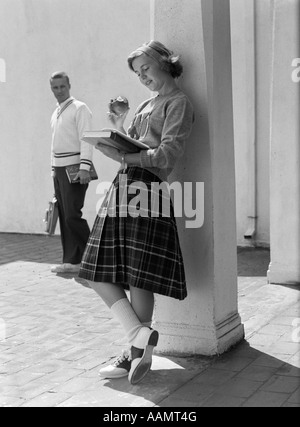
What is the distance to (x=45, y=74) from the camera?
10.7 metres

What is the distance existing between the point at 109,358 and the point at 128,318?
0.66 m

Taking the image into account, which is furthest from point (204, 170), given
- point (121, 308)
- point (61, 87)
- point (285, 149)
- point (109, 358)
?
point (61, 87)

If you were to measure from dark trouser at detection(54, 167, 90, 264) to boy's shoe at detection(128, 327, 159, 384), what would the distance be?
12.0 ft

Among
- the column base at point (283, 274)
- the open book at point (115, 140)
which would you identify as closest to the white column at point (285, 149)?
the column base at point (283, 274)

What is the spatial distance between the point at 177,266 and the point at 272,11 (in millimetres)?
3470

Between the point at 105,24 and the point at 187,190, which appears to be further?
the point at 105,24

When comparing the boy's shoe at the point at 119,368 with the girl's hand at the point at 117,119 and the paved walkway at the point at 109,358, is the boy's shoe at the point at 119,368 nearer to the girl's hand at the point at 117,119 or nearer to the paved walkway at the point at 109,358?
the paved walkway at the point at 109,358

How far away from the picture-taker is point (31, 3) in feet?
35.1

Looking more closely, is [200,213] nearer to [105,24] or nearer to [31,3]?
[105,24]

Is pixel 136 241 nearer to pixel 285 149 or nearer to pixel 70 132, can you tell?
pixel 285 149

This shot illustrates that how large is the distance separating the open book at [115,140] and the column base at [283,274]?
3.05 metres

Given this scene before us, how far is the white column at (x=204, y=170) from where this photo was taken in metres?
4.89
